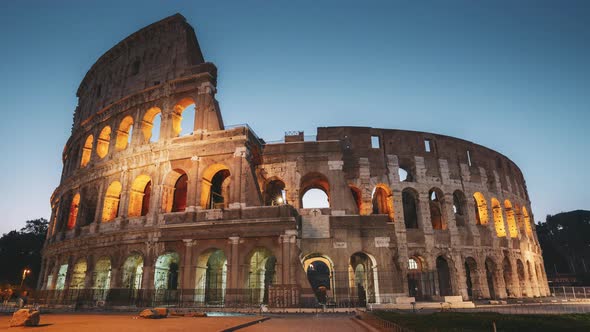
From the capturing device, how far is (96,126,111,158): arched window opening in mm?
24869

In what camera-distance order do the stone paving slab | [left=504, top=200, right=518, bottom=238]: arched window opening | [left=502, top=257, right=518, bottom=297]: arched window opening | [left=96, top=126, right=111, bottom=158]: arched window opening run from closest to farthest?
the stone paving slab → [left=96, top=126, right=111, bottom=158]: arched window opening → [left=502, top=257, right=518, bottom=297]: arched window opening → [left=504, top=200, right=518, bottom=238]: arched window opening

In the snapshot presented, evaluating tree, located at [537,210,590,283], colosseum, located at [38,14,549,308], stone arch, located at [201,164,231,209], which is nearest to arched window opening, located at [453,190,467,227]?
colosseum, located at [38,14,549,308]

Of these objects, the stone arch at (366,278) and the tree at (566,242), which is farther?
the tree at (566,242)

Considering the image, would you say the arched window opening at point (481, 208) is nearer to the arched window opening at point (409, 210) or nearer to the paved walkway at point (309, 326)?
the arched window opening at point (409, 210)

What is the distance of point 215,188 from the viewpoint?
74.5ft

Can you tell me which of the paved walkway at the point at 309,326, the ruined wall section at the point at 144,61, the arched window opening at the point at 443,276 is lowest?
the paved walkway at the point at 309,326

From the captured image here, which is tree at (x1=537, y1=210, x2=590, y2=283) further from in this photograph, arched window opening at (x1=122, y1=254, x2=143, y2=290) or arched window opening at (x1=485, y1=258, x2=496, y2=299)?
arched window opening at (x1=122, y1=254, x2=143, y2=290)

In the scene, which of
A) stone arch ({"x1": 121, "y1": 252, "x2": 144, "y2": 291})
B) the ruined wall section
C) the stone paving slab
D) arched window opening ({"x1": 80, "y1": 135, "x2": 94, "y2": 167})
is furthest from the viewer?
arched window opening ({"x1": 80, "y1": 135, "x2": 94, "y2": 167})

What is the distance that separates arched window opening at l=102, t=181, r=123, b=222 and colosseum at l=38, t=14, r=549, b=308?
81 millimetres

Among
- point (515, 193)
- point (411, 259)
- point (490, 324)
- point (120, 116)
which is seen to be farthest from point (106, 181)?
point (515, 193)

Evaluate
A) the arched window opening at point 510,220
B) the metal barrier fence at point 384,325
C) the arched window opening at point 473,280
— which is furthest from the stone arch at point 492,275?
the metal barrier fence at point 384,325

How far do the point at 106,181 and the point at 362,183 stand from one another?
17.0m

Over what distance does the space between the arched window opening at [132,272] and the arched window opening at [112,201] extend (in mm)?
3555

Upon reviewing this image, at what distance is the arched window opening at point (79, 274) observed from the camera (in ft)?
71.7
